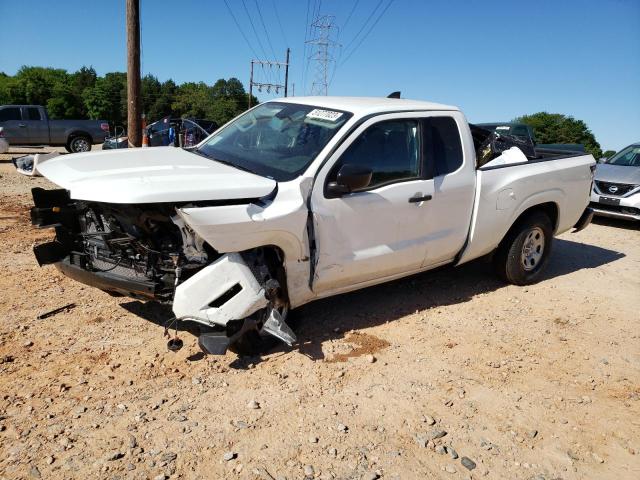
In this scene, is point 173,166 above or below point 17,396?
above

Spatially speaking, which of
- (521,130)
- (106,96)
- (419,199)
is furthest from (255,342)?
(106,96)

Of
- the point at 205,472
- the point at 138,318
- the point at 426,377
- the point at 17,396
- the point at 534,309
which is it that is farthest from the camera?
the point at 534,309

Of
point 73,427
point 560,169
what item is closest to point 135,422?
point 73,427

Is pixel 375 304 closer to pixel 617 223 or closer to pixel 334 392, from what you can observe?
pixel 334 392

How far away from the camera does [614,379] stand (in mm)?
3873

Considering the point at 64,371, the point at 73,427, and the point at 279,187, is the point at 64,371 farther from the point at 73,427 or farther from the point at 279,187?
the point at 279,187

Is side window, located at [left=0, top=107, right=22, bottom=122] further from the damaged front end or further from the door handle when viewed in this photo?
the door handle

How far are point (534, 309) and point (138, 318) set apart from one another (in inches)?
146

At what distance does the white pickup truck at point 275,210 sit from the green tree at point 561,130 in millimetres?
55023

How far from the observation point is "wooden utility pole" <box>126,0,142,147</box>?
10008 mm

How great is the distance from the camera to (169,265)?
139 inches

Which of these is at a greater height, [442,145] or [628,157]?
[442,145]

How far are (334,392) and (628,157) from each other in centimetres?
964

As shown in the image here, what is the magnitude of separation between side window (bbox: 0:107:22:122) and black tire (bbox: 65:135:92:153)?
1.72 meters
